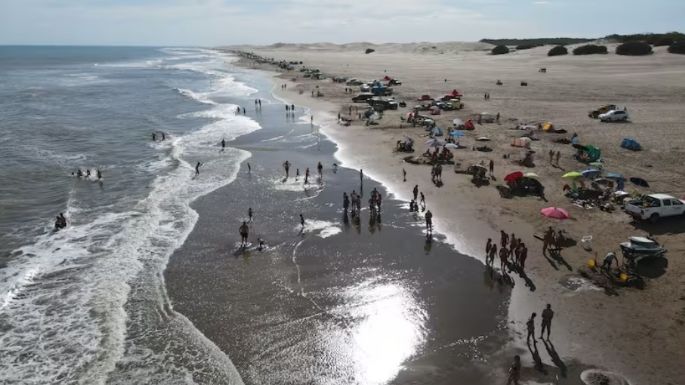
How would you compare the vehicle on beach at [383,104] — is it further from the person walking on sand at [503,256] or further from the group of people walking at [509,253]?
the person walking on sand at [503,256]

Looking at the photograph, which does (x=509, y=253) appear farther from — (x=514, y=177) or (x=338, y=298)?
A: (x=514, y=177)

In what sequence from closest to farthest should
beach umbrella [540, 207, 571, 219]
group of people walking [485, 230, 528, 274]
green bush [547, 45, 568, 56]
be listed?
group of people walking [485, 230, 528, 274], beach umbrella [540, 207, 571, 219], green bush [547, 45, 568, 56]

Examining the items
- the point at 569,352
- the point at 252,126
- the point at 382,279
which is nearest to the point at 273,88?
the point at 252,126

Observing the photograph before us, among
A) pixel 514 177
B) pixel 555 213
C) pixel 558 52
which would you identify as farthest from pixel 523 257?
pixel 558 52

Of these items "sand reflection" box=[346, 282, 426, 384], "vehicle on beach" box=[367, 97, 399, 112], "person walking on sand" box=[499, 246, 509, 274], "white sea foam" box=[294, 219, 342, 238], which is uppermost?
"vehicle on beach" box=[367, 97, 399, 112]

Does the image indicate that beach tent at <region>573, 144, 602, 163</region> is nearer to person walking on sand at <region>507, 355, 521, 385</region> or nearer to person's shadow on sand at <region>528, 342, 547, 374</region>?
person's shadow on sand at <region>528, 342, 547, 374</region>

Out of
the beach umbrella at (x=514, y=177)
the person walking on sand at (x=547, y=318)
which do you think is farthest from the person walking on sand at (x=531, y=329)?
the beach umbrella at (x=514, y=177)

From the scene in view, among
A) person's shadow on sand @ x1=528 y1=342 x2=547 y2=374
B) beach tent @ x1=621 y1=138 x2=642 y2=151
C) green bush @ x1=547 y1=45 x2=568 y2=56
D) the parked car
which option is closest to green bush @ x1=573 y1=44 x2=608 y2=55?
green bush @ x1=547 y1=45 x2=568 y2=56
